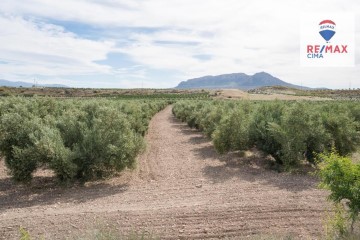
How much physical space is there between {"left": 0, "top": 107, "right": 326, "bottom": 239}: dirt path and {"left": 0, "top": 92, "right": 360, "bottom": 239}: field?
1.3 inches

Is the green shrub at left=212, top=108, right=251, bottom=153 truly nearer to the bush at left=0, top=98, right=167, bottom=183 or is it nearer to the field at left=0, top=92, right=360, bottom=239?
the field at left=0, top=92, right=360, bottom=239

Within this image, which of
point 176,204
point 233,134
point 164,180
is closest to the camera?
point 176,204

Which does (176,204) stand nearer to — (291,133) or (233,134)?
(291,133)

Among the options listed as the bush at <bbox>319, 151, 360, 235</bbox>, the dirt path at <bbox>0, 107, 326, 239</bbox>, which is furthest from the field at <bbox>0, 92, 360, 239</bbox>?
the bush at <bbox>319, 151, 360, 235</bbox>

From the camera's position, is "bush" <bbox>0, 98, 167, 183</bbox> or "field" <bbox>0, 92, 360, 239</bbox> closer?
"field" <bbox>0, 92, 360, 239</bbox>

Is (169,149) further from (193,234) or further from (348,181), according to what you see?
(348,181)

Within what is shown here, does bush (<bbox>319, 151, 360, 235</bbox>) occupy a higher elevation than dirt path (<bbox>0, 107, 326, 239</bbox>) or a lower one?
higher

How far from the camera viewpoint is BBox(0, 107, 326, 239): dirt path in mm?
9164

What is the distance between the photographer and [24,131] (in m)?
Result: 14.2

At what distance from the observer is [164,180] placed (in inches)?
579

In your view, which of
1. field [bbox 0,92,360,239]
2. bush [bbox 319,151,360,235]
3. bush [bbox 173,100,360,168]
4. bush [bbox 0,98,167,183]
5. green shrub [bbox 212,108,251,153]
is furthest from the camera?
green shrub [bbox 212,108,251,153]

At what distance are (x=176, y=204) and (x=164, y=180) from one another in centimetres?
368

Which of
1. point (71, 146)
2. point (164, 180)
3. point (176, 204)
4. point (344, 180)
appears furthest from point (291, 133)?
point (71, 146)

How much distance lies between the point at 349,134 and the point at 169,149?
11.4 m
